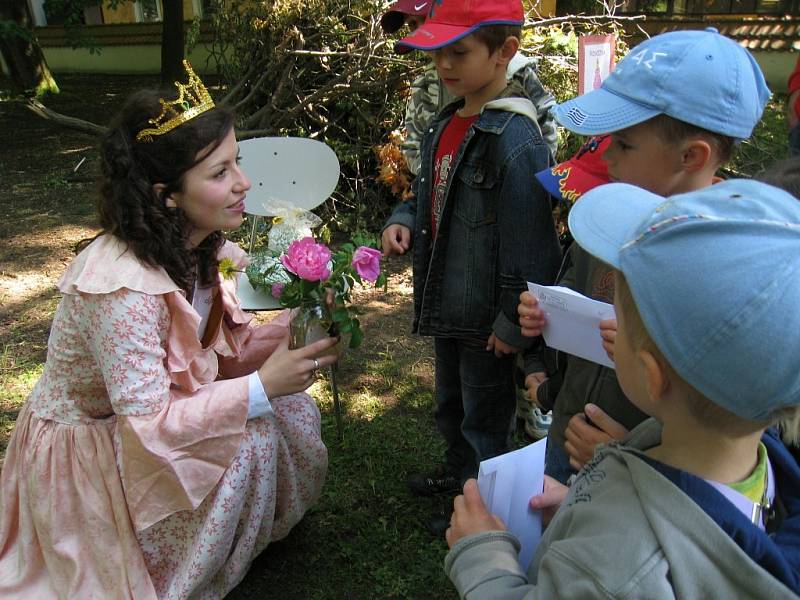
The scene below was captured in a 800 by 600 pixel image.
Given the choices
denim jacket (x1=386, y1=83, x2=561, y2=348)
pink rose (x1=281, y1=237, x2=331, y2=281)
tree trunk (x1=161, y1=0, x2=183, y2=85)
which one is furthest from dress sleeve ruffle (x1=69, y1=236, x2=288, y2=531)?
tree trunk (x1=161, y1=0, x2=183, y2=85)

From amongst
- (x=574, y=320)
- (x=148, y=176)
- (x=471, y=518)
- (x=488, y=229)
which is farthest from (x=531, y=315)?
(x=148, y=176)

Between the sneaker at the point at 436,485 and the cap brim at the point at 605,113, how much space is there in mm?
1565

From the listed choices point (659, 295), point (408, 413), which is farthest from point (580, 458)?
point (408, 413)

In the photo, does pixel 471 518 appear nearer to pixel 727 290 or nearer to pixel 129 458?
pixel 727 290

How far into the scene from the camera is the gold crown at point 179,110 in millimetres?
1913

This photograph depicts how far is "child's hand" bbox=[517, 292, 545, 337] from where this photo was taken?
168cm

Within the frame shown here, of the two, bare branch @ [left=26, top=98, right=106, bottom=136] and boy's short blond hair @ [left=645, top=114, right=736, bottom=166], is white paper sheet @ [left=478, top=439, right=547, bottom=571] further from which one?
bare branch @ [left=26, top=98, right=106, bottom=136]

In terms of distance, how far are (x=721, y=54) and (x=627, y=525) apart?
1075 millimetres

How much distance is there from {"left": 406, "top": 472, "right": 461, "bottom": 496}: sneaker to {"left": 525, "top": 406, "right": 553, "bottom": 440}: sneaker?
0.53m

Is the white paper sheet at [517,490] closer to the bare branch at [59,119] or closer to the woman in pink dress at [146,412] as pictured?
the woman in pink dress at [146,412]

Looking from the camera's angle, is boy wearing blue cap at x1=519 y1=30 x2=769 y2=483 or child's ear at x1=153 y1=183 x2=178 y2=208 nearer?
boy wearing blue cap at x1=519 y1=30 x2=769 y2=483

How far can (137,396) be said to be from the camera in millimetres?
1824

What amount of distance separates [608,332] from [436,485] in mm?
1491

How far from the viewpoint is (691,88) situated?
4.61ft
